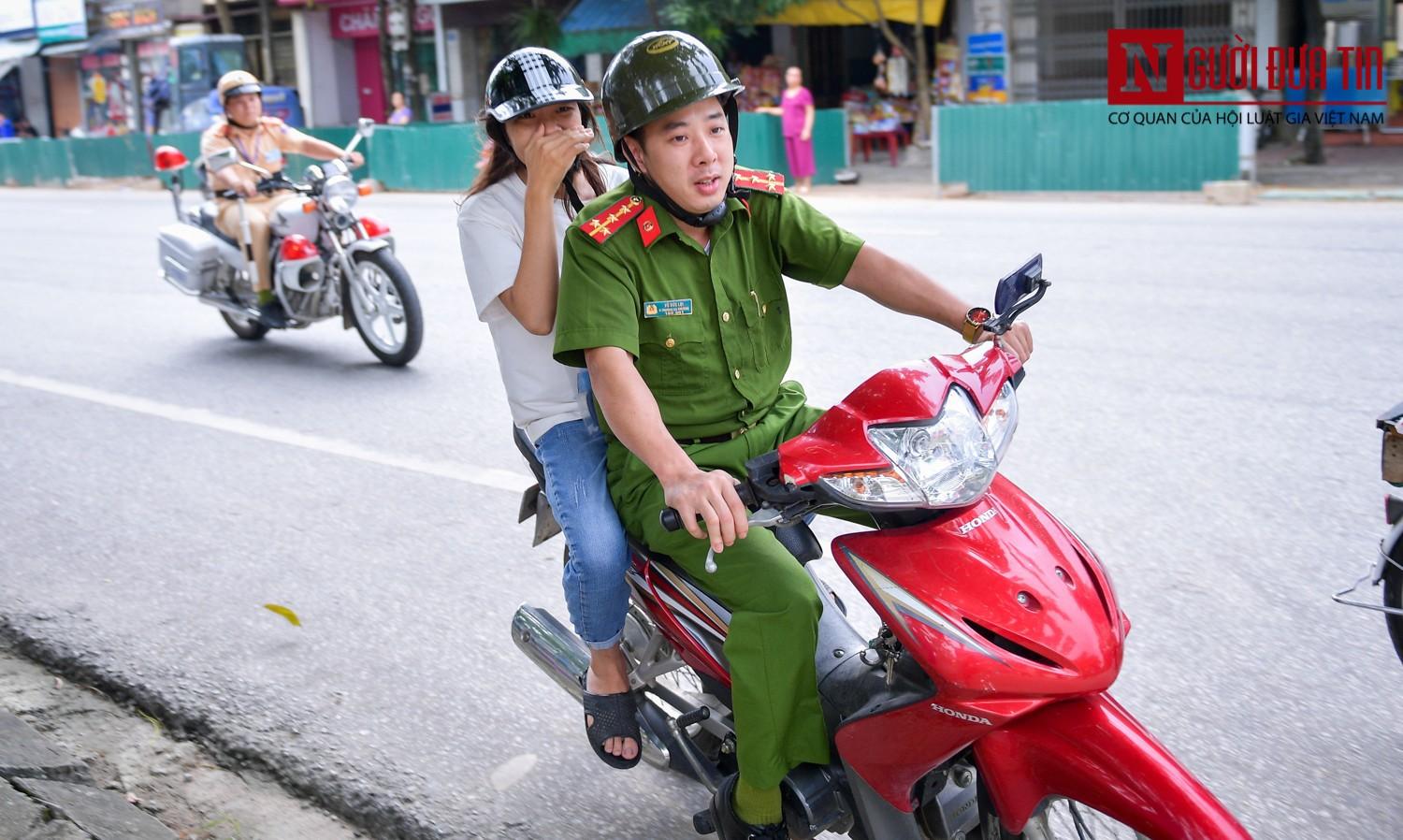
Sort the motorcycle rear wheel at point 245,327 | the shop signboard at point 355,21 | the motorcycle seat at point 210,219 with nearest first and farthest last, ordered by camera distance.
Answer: the motorcycle seat at point 210,219 < the motorcycle rear wheel at point 245,327 < the shop signboard at point 355,21

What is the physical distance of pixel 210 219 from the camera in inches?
363

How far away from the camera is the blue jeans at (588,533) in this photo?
286cm

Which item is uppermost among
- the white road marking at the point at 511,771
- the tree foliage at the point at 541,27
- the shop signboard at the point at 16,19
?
the shop signboard at the point at 16,19

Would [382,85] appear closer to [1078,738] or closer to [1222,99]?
[1222,99]

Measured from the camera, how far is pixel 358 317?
8.17 meters

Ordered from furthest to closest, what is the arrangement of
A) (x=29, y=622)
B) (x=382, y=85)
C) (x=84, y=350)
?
(x=382, y=85), (x=84, y=350), (x=29, y=622)

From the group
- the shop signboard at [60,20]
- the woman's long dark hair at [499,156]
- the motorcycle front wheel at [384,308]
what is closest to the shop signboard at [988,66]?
the motorcycle front wheel at [384,308]

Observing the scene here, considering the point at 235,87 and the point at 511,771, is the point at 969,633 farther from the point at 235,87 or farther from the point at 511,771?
the point at 235,87

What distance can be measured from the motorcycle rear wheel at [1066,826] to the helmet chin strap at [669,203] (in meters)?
1.23

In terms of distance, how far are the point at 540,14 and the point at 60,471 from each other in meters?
20.3

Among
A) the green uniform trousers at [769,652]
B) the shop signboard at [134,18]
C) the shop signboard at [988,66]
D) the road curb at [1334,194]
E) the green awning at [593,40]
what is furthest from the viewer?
the shop signboard at [134,18]

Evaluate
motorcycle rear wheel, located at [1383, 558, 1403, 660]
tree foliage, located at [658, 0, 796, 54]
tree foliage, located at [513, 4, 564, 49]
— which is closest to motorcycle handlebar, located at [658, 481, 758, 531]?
motorcycle rear wheel, located at [1383, 558, 1403, 660]

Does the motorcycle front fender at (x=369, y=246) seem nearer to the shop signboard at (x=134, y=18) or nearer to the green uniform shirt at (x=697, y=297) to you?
the green uniform shirt at (x=697, y=297)

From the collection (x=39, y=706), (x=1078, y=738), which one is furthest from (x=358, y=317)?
(x=1078, y=738)
